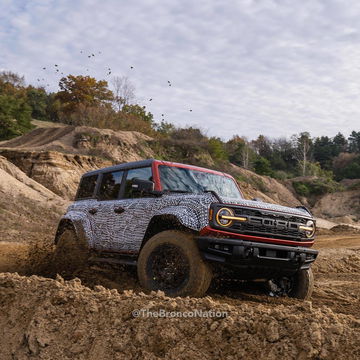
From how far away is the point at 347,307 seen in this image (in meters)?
6.11

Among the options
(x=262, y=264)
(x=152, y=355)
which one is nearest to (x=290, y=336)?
(x=152, y=355)

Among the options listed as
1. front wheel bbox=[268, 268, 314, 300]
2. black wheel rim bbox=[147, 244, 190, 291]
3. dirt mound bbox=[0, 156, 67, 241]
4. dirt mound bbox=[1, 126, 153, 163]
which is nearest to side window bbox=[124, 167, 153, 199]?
black wheel rim bbox=[147, 244, 190, 291]

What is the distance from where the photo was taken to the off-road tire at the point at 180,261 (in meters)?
4.98

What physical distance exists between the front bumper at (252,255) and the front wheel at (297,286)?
677 mm

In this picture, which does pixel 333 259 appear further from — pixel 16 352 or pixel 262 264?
pixel 16 352

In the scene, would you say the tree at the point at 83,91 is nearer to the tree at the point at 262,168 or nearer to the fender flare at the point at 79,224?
the tree at the point at 262,168

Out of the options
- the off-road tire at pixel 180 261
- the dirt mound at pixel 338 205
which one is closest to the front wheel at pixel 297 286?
the off-road tire at pixel 180 261

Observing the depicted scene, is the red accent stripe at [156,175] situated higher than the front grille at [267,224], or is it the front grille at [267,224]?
the red accent stripe at [156,175]

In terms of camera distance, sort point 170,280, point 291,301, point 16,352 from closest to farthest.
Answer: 1. point 16,352
2. point 170,280
3. point 291,301

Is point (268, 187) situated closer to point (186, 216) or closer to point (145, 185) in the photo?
point (145, 185)

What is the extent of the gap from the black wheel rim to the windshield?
40.9 inches

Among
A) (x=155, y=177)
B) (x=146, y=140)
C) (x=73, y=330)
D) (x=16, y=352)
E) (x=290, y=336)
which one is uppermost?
(x=146, y=140)

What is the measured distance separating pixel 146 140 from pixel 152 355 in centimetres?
3149

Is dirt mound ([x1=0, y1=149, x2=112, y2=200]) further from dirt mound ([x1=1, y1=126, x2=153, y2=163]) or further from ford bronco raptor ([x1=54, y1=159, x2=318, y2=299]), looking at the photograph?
ford bronco raptor ([x1=54, y1=159, x2=318, y2=299])
